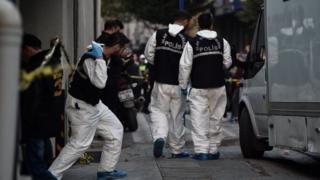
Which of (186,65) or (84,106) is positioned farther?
(186,65)

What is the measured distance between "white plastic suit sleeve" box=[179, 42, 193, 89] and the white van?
0.92 metres

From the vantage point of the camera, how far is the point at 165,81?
10219 mm

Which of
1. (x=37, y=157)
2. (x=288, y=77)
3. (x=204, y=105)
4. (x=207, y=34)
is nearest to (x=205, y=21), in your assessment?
(x=207, y=34)

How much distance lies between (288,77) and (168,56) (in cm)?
225

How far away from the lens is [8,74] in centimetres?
332

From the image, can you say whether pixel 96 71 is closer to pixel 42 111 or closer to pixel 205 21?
pixel 42 111

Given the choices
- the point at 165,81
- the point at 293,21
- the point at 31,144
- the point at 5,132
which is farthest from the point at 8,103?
the point at 165,81

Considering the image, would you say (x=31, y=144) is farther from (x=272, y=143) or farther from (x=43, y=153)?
(x=272, y=143)

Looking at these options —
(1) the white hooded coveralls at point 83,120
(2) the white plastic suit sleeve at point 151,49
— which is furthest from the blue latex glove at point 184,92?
(1) the white hooded coveralls at point 83,120

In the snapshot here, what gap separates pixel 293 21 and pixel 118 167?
298cm

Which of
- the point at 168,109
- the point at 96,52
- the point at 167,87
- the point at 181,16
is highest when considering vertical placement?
the point at 181,16

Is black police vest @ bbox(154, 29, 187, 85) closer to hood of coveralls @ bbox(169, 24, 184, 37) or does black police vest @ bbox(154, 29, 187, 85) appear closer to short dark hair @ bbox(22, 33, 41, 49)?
hood of coveralls @ bbox(169, 24, 184, 37)

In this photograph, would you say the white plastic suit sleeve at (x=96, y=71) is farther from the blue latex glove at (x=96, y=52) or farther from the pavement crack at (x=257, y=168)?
the pavement crack at (x=257, y=168)

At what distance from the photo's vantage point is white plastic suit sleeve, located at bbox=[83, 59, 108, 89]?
7387mm
